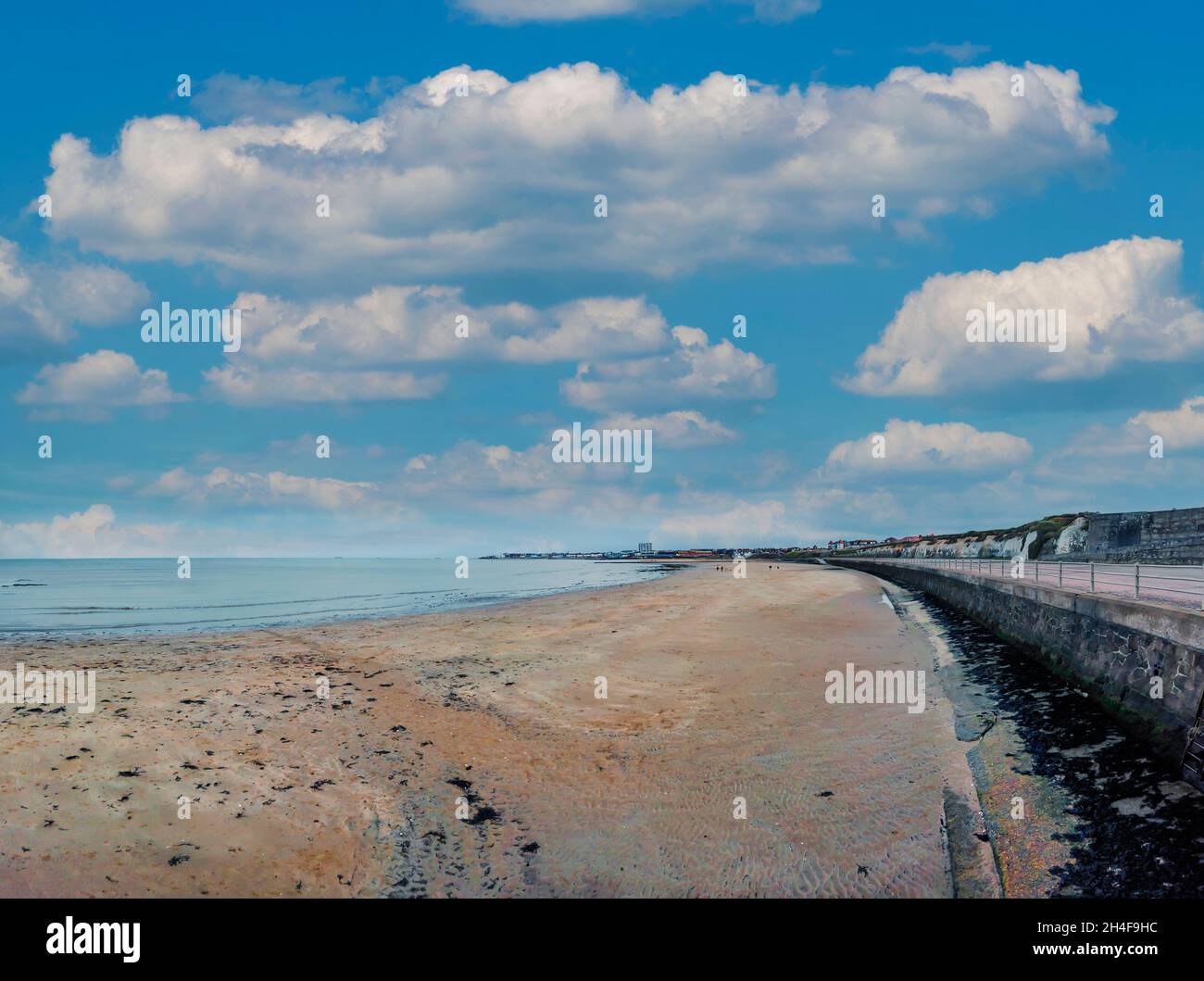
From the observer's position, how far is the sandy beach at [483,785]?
8148 mm

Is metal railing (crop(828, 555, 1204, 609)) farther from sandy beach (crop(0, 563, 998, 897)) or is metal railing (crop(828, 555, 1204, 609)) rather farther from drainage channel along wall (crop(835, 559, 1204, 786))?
sandy beach (crop(0, 563, 998, 897))

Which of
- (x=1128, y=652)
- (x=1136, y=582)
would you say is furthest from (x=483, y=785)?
(x=1136, y=582)

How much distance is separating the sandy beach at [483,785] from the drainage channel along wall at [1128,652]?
2750 mm

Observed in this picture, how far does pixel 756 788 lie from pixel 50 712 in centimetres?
1316

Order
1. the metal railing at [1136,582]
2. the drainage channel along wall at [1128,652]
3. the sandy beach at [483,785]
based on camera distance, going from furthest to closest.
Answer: the metal railing at [1136,582]
the drainage channel along wall at [1128,652]
the sandy beach at [483,785]

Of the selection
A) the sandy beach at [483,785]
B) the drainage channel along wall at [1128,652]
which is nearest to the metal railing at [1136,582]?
the drainage channel along wall at [1128,652]

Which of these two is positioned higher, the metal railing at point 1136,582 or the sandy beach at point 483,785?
the metal railing at point 1136,582

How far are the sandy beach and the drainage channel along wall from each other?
275 cm

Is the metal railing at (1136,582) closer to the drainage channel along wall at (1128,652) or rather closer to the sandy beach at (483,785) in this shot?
Result: the drainage channel along wall at (1128,652)

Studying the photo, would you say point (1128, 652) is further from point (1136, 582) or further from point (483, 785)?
point (483, 785)

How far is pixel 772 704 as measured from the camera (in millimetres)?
15789

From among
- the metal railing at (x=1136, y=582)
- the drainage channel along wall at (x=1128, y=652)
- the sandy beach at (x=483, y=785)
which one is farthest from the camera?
the metal railing at (x=1136, y=582)

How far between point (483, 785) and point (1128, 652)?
37.1 feet

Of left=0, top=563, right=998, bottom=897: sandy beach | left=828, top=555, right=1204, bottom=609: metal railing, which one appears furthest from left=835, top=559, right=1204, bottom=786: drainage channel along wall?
left=0, top=563, right=998, bottom=897: sandy beach
